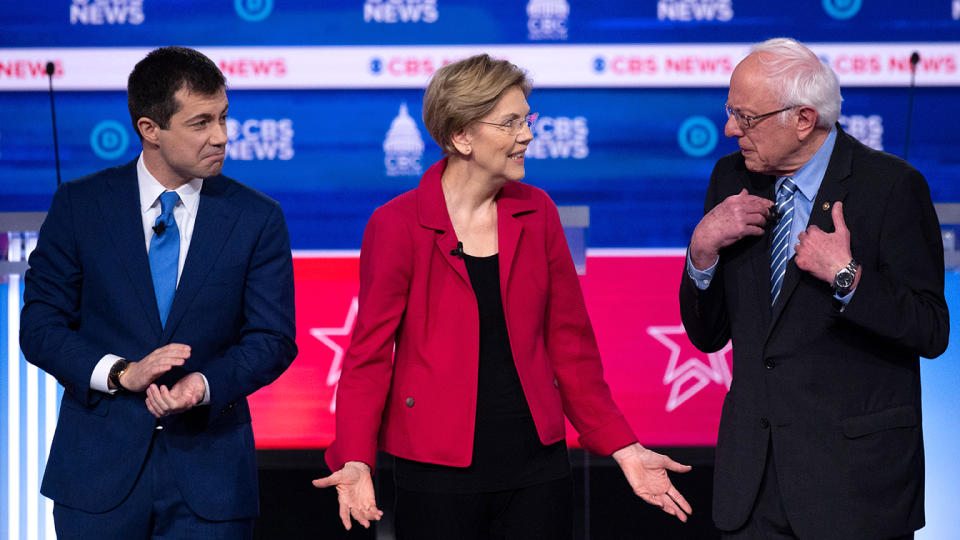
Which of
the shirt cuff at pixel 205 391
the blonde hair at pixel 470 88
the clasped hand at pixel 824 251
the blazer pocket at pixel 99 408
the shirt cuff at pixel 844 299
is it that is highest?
the blonde hair at pixel 470 88

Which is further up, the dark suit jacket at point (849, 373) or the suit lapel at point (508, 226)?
the suit lapel at point (508, 226)

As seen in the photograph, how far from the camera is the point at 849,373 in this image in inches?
84.1

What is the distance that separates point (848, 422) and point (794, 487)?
0.17 m

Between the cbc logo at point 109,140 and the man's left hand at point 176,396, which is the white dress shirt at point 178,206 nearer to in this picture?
the man's left hand at point 176,396

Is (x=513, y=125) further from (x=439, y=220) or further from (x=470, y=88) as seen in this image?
(x=439, y=220)

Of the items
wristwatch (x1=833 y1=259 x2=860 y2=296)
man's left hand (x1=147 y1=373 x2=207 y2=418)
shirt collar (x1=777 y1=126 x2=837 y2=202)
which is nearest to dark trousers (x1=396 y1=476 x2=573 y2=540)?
man's left hand (x1=147 y1=373 x2=207 y2=418)

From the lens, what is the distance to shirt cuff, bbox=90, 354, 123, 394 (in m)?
2.21

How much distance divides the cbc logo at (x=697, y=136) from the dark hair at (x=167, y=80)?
12.0 ft

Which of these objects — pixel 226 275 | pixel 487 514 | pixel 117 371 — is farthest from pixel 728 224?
pixel 117 371

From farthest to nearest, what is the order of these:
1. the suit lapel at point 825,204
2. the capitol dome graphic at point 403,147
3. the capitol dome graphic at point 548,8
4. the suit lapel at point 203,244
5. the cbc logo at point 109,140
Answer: the cbc logo at point 109,140 < the capitol dome graphic at point 403,147 < the capitol dome graphic at point 548,8 < the suit lapel at point 203,244 < the suit lapel at point 825,204

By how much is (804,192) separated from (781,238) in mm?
106

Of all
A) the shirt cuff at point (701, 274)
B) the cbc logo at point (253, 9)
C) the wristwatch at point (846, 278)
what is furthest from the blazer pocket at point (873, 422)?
the cbc logo at point (253, 9)

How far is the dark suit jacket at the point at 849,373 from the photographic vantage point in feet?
6.88

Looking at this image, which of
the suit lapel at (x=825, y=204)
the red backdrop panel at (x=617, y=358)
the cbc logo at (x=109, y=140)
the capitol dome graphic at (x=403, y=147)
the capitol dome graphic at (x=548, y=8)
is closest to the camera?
the suit lapel at (x=825, y=204)
